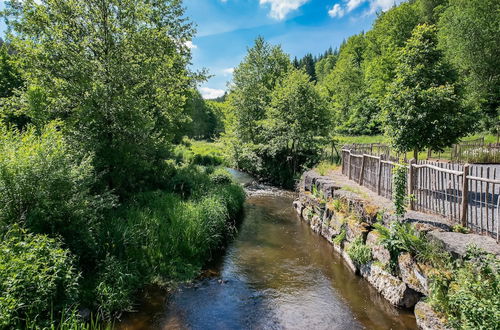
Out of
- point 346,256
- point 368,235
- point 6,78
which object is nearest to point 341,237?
point 346,256

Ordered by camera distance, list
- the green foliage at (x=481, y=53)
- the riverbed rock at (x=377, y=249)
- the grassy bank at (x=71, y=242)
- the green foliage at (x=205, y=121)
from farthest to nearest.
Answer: the green foliage at (x=205, y=121)
the green foliage at (x=481, y=53)
the riverbed rock at (x=377, y=249)
the grassy bank at (x=71, y=242)

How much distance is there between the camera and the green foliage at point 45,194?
18.2ft

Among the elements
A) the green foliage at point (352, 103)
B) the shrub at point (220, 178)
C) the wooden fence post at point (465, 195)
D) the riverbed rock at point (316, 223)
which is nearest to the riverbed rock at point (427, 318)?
the wooden fence post at point (465, 195)

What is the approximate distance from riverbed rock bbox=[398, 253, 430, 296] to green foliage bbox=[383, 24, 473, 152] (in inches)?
271

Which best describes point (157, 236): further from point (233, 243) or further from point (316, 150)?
point (316, 150)

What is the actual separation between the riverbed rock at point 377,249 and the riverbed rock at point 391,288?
220 mm

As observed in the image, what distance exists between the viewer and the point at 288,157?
21672 millimetres

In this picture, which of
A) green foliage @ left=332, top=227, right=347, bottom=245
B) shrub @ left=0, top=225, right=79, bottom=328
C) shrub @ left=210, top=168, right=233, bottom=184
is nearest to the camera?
shrub @ left=0, top=225, right=79, bottom=328

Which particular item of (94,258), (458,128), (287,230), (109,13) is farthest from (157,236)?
(458,128)

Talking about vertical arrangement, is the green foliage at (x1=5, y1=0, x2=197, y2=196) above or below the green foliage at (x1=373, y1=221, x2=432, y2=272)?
above

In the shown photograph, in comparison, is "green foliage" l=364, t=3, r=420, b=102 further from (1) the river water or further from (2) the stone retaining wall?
(1) the river water

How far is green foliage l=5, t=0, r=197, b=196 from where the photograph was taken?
31.9ft

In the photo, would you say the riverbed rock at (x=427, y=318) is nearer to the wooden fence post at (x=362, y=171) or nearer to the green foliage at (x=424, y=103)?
the wooden fence post at (x=362, y=171)

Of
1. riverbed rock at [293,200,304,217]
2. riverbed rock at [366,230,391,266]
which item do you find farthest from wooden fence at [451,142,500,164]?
riverbed rock at [366,230,391,266]
